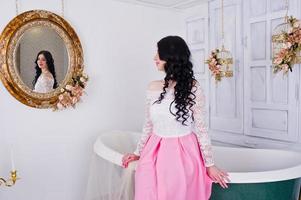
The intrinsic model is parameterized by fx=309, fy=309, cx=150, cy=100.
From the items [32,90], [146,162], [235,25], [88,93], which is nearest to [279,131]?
[235,25]

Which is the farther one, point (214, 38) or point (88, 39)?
point (214, 38)

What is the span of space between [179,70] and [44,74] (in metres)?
1.53

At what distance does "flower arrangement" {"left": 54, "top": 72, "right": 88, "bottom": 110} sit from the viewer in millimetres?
2891

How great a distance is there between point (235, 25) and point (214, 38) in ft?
1.03

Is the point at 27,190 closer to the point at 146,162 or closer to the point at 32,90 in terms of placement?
the point at 32,90

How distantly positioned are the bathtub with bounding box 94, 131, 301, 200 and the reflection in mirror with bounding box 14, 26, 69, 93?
746mm

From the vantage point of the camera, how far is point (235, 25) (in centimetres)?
317

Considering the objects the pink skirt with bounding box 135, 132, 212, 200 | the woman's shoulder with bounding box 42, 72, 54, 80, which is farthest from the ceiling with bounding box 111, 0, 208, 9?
the pink skirt with bounding box 135, 132, 212, 200

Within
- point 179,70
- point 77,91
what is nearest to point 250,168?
point 179,70

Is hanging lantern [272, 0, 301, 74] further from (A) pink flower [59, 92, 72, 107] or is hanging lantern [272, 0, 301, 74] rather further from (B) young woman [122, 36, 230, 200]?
(A) pink flower [59, 92, 72, 107]

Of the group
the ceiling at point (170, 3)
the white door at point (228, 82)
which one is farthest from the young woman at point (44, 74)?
the white door at point (228, 82)

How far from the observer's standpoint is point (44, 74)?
9.34 ft

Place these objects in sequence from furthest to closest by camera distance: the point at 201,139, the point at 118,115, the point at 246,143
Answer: the point at 118,115
the point at 246,143
the point at 201,139

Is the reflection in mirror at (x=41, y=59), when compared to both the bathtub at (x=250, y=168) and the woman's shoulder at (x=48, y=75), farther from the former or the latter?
the bathtub at (x=250, y=168)
